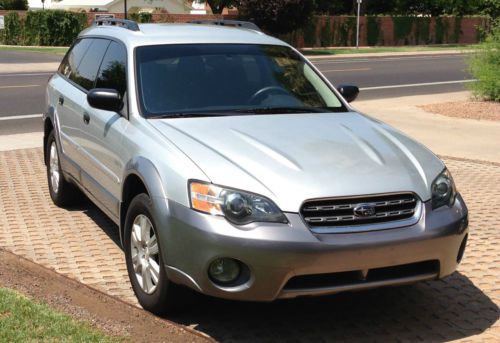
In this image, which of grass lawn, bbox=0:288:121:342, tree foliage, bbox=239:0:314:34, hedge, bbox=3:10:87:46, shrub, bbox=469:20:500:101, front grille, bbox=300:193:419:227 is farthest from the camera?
hedge, bbox=3:10:87:46

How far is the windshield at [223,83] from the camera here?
5656 mm

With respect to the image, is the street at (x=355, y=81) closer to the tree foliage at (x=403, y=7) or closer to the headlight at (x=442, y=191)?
the headlight at (x=442, y=191)

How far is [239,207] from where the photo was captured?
4.34 m

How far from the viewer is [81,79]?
704 centimetres

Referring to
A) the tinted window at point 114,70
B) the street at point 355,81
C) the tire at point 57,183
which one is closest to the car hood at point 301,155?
the tinted window at point 114,70

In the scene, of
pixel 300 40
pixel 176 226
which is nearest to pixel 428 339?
pixel 176 226

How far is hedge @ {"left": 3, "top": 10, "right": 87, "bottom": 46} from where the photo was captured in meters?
44.0

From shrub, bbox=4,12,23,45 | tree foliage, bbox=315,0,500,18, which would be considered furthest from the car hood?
tree foliage, bbox=315,0,500,18

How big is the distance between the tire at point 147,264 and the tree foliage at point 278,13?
35.0m

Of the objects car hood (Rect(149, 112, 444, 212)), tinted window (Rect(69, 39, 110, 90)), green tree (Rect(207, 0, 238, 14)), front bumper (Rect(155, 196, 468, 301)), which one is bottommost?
front bumper (Rect(155, 196, 468, 301))

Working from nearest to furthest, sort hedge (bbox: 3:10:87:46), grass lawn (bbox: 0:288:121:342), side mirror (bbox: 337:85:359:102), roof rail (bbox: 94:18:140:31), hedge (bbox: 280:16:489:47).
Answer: grass lawn (bbox: 0:288:121:342) < roof rail (bbox: 94:18:140:31) < side mirror (bbox: 337:85:359:102) < hedge (bbox: 3:10:87:46) < hedge (bbox: 280:16:489:47)

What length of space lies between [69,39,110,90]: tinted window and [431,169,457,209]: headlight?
308 cm

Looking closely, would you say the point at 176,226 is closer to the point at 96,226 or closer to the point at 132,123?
the point at 132,123

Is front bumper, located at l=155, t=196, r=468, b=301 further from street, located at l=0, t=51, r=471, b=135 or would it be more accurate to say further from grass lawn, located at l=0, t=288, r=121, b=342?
street, located at l=0, t=51, r=471, b=135
